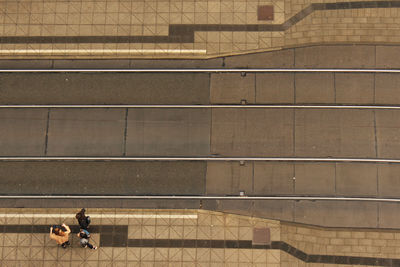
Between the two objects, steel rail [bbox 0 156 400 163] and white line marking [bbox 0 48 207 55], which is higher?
white line marking [bbox 0 48 207 55]

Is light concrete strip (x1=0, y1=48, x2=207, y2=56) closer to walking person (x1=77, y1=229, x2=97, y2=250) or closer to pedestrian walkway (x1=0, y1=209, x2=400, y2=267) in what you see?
pedestrian walkway (x1=0, y1=209, x2=400, y2=267)

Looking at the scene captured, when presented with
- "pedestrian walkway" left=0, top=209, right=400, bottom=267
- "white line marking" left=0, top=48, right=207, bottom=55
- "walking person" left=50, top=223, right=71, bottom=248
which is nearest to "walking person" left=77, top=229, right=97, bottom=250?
"pedestrian walkway" left=0, top=209, right=400, bottom=267

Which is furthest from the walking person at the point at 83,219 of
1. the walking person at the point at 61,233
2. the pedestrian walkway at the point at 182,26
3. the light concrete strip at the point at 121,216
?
the pedestrian walkway at the point at 182,26

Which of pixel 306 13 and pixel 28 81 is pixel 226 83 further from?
pixel 28 81

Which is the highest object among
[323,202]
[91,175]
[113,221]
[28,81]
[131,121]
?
[28,81]

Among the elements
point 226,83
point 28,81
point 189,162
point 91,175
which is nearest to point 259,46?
point 226,83
